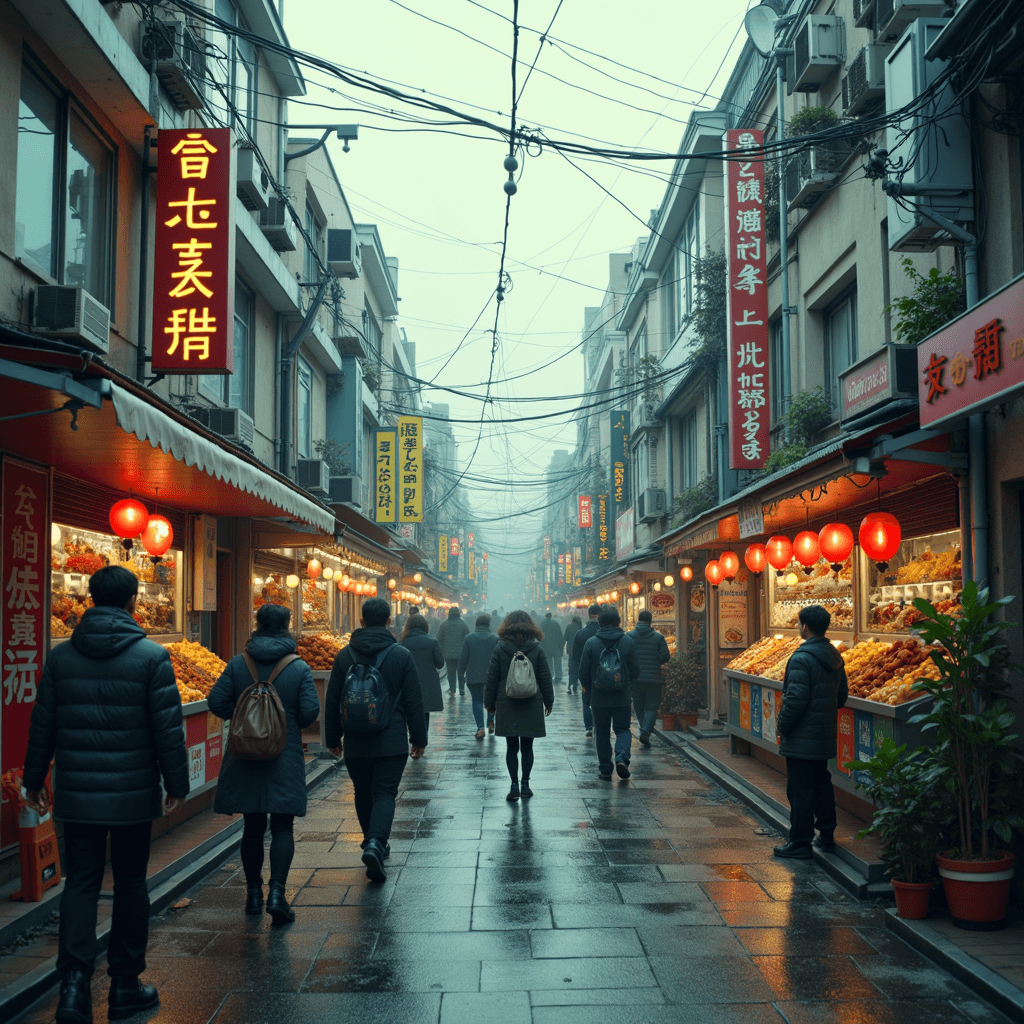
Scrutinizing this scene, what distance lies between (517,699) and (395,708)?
9.73ft

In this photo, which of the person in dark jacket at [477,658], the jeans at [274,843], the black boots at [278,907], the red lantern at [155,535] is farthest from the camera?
the person in dark jacket at [477,658]

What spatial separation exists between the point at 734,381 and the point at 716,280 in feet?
14.6

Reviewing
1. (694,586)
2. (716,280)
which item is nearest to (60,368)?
(716,280)

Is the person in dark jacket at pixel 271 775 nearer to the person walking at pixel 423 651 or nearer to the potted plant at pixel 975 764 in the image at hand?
the potted plant at pixel 975 764

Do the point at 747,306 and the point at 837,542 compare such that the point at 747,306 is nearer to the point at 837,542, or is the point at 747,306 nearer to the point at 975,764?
the point at 837,542

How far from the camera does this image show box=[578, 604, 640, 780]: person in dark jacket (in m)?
11.7

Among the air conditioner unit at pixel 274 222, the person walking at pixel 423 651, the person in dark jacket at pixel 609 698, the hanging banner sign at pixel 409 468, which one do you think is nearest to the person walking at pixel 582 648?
the person in dark jacket at pixel 609 698

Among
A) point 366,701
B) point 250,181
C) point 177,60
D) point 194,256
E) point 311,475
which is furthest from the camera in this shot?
point 311,475

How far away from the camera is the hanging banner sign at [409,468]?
28688mm

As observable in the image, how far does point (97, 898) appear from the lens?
484 cm

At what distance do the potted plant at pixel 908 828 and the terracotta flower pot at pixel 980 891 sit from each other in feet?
0.58

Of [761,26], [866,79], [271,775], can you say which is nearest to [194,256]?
[271,775]

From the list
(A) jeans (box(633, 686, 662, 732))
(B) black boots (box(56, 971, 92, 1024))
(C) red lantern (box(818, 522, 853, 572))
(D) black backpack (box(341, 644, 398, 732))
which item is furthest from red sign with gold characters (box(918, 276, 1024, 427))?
(A) jeans (box(633, 686, 662, 732))

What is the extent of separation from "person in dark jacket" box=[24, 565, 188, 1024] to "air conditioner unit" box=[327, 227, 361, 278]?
18.3 meters
